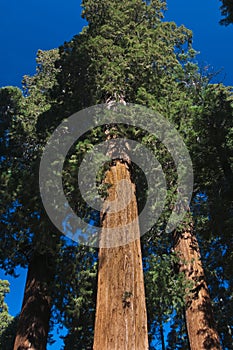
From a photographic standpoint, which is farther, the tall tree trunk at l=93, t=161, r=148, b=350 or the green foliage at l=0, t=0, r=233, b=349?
the green foliage at l=0, t=0, r=233, b=349

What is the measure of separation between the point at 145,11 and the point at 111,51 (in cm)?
305

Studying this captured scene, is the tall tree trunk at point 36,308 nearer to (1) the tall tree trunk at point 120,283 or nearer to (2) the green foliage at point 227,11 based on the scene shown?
(1) the tall tree trunk at point 120,283

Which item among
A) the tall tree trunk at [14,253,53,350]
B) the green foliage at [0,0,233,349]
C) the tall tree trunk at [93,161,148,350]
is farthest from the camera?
the green foliage at [0,0,233,349]

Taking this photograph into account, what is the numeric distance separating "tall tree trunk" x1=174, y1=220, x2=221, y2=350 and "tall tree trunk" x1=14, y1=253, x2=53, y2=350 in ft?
8.46

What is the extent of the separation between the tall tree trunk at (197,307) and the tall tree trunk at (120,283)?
282 centimetres

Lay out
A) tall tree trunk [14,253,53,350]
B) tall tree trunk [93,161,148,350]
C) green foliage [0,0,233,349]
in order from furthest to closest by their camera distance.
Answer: green foliage [0,0,233,349], tall tree trunk [14,253,53,350], tall tree trunk [93,161,148,350]

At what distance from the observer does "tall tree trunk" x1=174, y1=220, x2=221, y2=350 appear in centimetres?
631

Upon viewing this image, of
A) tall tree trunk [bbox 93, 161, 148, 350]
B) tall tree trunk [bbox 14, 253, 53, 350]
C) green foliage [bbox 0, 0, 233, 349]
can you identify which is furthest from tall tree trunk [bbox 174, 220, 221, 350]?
tall tree trunk [bbox 93, 161, 148, 350]

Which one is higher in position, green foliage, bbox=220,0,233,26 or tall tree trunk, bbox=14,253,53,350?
green foliage, bbox=220,0,233,26

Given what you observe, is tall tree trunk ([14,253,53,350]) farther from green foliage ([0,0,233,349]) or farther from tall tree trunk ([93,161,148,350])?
tall tree trunk ([93,161,148,350])

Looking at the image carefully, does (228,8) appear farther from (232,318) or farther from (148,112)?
(232,318)

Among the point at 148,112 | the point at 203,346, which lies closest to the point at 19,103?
the point at 148,112

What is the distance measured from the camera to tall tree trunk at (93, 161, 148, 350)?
345 cm

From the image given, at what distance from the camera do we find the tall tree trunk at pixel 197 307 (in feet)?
20.7
